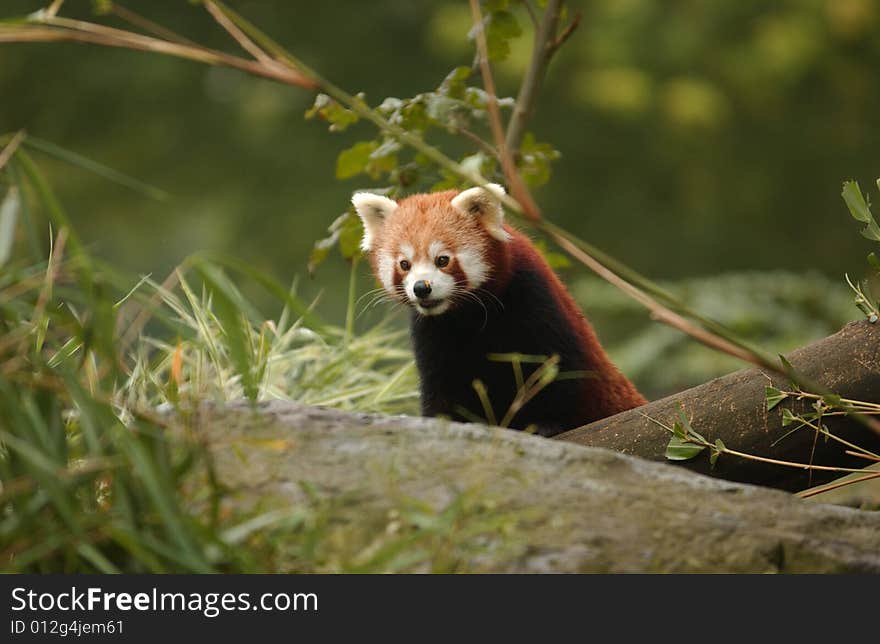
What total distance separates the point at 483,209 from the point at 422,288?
35 cm

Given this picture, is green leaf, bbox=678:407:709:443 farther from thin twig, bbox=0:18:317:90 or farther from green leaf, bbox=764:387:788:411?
thin twig, bbox=0:18:317:90

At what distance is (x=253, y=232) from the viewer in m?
10.2

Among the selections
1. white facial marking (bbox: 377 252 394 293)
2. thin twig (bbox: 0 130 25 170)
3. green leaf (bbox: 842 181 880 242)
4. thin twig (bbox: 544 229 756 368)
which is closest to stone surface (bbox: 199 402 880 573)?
thin twig (bbox: 544 229 756 368)

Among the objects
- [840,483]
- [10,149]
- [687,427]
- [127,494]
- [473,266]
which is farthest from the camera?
[473,266]

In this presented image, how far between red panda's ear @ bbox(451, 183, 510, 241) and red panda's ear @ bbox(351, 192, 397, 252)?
0.81ft

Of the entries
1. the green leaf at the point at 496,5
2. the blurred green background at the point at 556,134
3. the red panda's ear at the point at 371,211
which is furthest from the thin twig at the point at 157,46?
the blurred green background at the point at 556,134

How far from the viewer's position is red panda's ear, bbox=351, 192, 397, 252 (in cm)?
386

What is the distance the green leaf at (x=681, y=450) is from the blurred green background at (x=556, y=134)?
636 centimetres

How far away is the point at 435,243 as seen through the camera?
146 inches

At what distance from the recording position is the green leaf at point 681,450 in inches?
121

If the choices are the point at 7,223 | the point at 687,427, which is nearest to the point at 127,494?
the point at 7,223

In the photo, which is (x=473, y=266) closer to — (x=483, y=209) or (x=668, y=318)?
(x=483, y=209)

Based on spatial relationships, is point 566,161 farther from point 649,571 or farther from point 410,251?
point 649,571

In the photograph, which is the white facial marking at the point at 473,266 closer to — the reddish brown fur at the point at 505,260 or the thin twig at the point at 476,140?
the reddish brown fur at the point at 505,260
